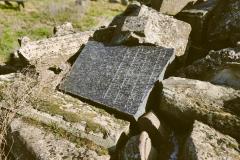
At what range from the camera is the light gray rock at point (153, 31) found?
203 inches

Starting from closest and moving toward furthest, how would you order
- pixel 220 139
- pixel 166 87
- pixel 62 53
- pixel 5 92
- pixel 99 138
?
pixel 220 139, pixel 99 138, pixel 166 87, pixel 5 92, pixel 62 53

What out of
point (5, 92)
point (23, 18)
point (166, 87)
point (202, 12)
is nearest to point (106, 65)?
point (166, 87)

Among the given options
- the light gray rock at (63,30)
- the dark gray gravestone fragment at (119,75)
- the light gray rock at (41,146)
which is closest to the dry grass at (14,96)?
the light gray rock at (41,146)

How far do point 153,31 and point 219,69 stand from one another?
132 centimetres

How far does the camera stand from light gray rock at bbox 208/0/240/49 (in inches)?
206

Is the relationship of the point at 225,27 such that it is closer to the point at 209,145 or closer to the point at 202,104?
the point at 202,104

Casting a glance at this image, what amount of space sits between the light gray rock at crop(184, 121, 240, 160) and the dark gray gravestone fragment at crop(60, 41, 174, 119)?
0.90m

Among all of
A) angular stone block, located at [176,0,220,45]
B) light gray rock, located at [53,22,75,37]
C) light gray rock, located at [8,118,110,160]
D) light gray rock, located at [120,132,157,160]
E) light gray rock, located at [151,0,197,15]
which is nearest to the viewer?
A: light gray rock, located at [120,132,157,160]

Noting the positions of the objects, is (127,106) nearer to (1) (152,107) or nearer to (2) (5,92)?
(1) (152,107)

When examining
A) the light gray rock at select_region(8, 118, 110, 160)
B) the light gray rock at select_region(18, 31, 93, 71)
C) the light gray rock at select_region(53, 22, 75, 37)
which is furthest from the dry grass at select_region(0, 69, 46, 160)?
the light gray rock at select_region(53, 22, 75, 37)

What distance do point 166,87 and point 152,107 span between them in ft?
1.33

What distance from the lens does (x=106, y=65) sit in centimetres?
505

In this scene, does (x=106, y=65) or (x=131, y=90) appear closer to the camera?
(x=131, y=90)

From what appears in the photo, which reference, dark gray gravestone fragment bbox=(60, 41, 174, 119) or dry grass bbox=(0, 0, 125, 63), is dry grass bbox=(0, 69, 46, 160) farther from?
dry grass bbox=(0, 0, 125, 63)
